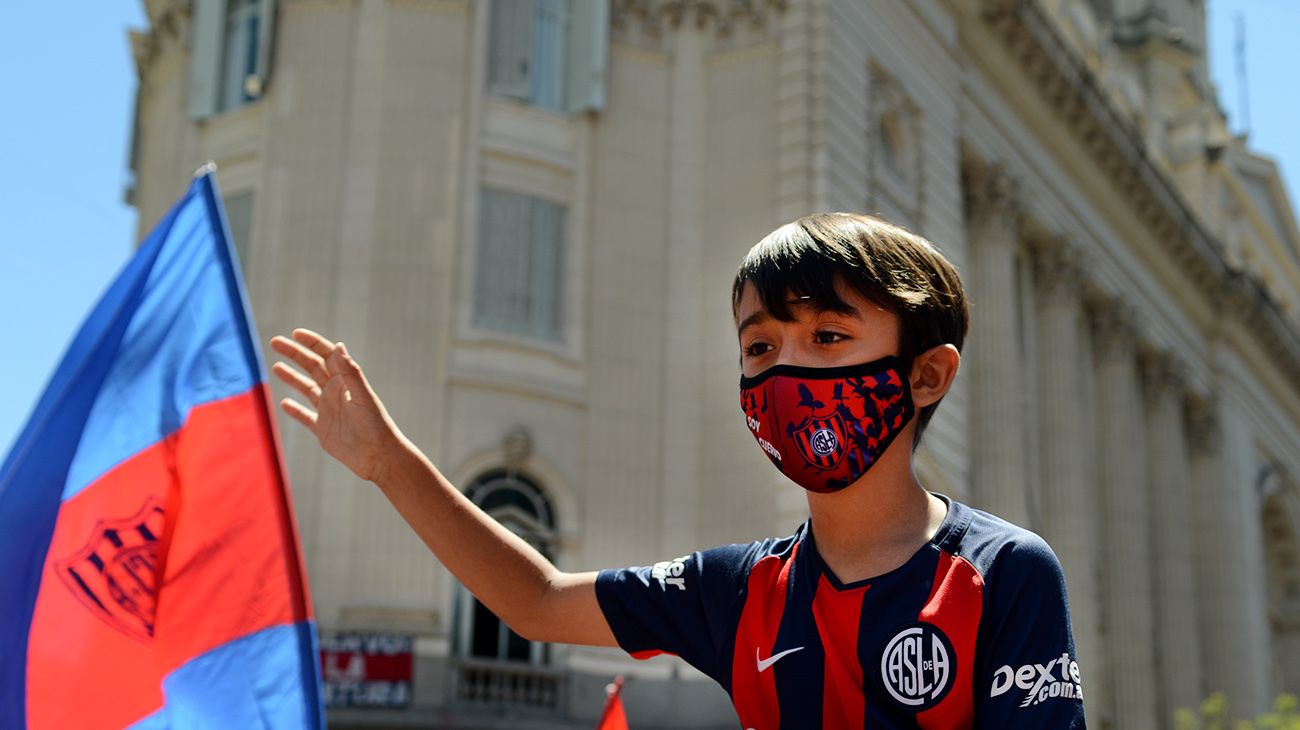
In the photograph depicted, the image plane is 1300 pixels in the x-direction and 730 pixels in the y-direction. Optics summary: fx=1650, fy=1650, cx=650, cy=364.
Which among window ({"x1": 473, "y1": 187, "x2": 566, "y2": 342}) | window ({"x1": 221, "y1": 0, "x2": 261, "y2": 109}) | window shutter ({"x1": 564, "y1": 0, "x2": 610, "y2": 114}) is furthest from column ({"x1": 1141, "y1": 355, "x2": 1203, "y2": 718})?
window ({"x1": 221, "y1": 0, "x2": 261, "y2": 109})

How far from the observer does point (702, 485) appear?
2305 centimetres

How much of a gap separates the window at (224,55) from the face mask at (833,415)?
22.2m

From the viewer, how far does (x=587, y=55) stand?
23.7 m

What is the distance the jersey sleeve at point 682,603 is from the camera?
2715 millimetres

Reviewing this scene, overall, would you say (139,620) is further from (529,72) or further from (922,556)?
(529,72)

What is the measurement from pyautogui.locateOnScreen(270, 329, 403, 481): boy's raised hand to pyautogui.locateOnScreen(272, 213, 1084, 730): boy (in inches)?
24.1

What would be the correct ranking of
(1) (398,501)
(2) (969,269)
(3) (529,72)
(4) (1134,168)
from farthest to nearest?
1. (4) (1134,168)
2. (2) (969,269)
3. (3) (529,72)
4. (1) (398,501)

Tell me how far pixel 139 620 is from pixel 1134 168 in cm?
3309

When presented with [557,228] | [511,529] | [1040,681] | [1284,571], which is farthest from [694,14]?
[1284,571]

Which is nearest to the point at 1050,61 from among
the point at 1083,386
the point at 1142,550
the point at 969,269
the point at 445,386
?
the point at 969,269

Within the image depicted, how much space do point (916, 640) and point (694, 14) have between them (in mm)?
23152

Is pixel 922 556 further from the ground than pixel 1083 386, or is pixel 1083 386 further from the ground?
pixel 1083 386

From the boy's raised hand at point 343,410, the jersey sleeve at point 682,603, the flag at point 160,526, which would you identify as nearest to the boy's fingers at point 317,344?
the boy's raised hand at point 343,410

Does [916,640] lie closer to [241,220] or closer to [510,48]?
[241,220]
